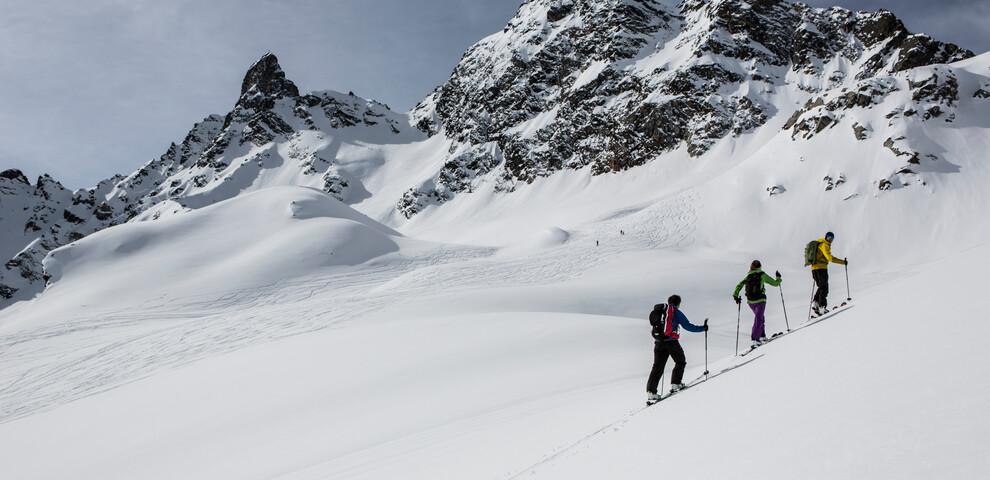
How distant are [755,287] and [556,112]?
9823cm

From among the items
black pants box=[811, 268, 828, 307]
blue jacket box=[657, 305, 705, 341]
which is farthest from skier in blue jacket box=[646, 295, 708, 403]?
black pants box=[811, 268, 828, 307]

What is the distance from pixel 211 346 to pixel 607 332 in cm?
1728

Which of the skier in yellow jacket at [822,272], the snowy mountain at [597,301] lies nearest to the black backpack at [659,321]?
the snowy mountain at [597,301]

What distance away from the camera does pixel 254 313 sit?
2567 centimetres

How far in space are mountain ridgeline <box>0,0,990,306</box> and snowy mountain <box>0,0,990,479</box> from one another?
24.4 inches

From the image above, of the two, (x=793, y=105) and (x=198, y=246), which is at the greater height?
(x=793, y=105)

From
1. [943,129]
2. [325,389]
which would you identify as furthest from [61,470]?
[943,129]

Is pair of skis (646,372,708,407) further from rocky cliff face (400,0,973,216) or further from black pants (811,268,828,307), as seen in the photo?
rocky cliff face (400,0,973,216)

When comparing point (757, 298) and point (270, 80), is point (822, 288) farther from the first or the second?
point (270, 80)

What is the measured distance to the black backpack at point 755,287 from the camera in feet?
30.0

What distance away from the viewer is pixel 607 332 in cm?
1413

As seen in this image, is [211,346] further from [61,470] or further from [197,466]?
[197,466]

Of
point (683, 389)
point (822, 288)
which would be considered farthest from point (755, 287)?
point (683, 389)

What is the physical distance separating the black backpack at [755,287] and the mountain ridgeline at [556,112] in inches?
1342
